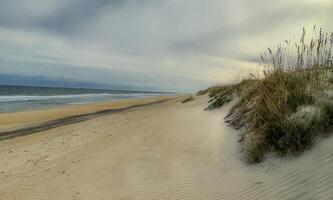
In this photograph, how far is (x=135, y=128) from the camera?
12789mm

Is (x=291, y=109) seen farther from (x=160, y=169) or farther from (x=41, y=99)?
(x=41, y=99)

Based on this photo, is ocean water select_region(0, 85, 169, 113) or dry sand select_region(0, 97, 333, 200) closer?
dry sand select_region(0, 97, 333, 200)

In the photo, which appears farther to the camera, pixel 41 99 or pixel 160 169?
pixel 41 99

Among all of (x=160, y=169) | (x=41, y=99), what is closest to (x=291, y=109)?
(x=160, y=169)

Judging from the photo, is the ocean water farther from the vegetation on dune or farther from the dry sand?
the vegetation on dune

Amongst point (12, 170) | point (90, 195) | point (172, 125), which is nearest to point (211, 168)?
point (90, 195)

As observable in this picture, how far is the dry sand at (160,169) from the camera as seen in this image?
210 inches

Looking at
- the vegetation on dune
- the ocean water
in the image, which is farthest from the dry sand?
the ocean water

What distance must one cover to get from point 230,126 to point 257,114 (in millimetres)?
2145

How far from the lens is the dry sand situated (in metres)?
5.35

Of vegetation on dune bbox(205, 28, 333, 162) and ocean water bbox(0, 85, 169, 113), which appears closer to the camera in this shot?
vegetation on dune bbox(205, 28, 333, 162)

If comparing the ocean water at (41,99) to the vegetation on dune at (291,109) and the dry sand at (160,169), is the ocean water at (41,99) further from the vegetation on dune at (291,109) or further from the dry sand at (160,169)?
the vegetation on dune at (291,109)

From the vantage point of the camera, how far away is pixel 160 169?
24.3 feet

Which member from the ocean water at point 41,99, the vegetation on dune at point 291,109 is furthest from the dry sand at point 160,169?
the ocean water at point 41,99
